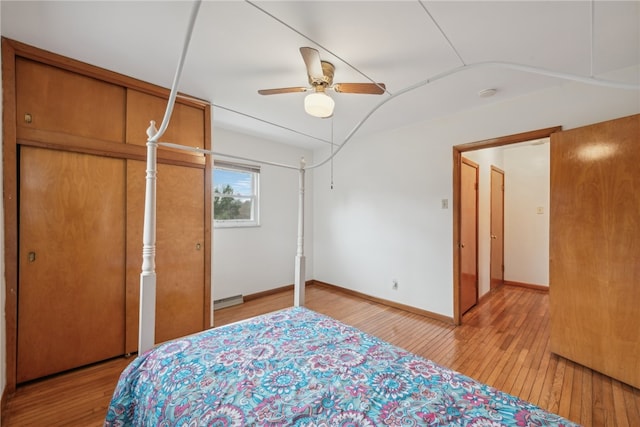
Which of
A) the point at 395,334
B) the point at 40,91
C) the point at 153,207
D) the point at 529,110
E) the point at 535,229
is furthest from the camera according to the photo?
the point at 535,229

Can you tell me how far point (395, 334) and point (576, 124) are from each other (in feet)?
8.45

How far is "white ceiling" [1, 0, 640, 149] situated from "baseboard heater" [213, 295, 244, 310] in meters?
2.59

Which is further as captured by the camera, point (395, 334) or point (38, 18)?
point (395, 334)

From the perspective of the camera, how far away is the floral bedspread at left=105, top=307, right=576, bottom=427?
929 mm

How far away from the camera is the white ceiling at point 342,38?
4.98 ft

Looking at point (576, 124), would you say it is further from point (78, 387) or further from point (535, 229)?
point (78, 387)

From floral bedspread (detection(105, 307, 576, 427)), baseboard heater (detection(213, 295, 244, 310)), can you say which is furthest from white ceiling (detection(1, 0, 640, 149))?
baseboard heater (detection(213, 295, 244, 310))

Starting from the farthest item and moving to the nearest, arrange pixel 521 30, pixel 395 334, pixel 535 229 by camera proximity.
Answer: pixel 535 229 → pixel 395 334 → pixel 521 30

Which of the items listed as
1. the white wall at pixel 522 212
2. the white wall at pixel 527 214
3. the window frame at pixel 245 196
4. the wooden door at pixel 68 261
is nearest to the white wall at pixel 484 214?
the white wall at pixel 522 212

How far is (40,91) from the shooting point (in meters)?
1.94

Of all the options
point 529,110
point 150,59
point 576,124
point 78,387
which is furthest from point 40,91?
point 576,124

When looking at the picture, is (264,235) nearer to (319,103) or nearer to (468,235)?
(319,103)

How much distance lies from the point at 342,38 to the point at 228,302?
11.0 ft

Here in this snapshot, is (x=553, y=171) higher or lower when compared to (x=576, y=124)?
lower
